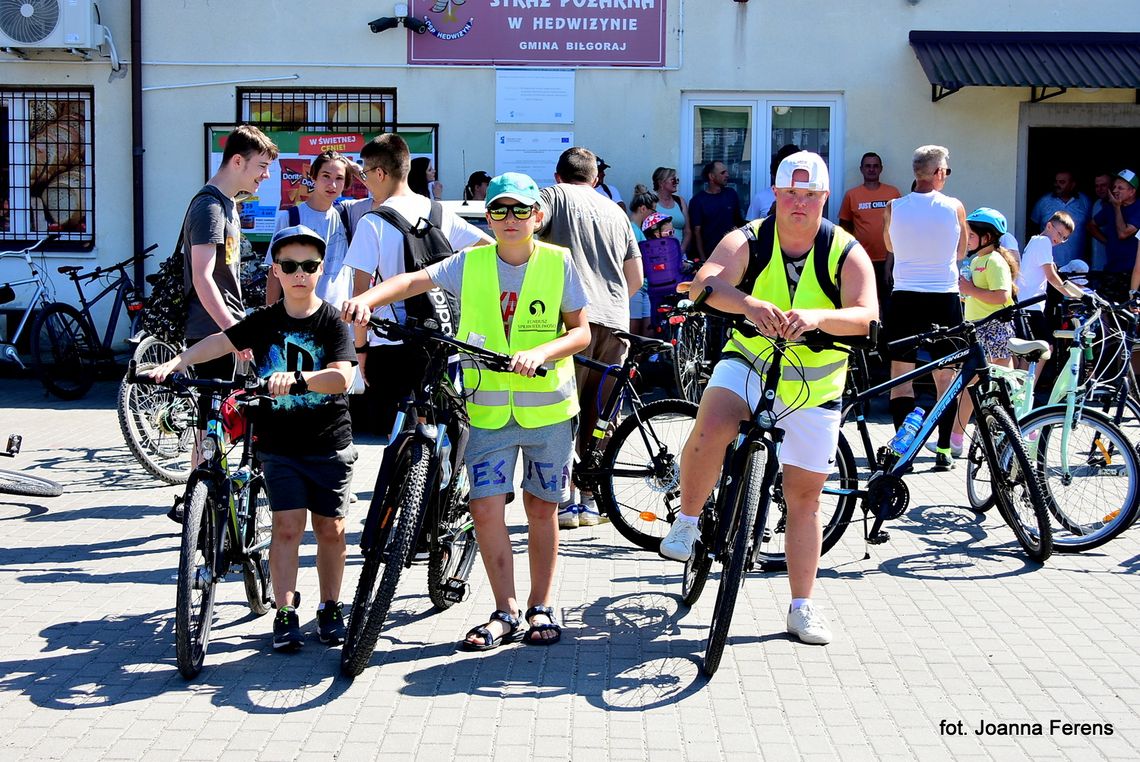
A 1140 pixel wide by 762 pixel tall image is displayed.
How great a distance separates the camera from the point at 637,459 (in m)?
6.67

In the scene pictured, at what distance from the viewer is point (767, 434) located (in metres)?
4.98

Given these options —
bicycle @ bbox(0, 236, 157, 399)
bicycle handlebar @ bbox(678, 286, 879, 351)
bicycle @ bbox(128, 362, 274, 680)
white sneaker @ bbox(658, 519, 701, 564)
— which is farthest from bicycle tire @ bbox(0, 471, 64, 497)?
bicycle handlebar @ bbox(678, 286, 879, 351)

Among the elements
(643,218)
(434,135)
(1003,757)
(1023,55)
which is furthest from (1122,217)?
(1003,757)

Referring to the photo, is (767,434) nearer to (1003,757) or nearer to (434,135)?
(1003,757)

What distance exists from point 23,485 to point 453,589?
132 inches

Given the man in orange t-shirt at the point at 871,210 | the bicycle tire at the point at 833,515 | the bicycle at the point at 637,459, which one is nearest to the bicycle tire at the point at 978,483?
the bicycle tire at the point at 833,515

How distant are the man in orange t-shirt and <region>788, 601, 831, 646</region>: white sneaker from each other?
8.37 meters

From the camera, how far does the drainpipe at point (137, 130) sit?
1358cm

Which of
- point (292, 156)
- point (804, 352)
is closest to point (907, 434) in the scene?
point (804, 352)

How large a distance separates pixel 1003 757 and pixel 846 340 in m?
1.60

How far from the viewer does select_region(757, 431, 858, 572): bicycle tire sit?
6.24 meters

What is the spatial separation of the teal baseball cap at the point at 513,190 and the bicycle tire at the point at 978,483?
11.0ft

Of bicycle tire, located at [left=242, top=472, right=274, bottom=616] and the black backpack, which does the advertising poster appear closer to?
the black backpack

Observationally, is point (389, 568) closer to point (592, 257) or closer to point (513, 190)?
point (513, 190)
